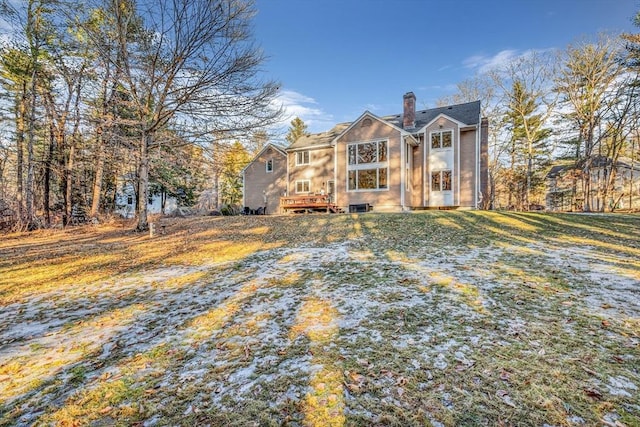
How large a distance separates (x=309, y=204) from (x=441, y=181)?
848 cm

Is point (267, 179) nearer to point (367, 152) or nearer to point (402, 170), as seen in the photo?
point (367, 152)

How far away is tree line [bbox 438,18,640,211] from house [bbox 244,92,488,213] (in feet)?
8.08

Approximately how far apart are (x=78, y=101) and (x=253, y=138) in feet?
34.1

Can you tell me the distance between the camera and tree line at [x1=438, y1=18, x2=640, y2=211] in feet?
66.1

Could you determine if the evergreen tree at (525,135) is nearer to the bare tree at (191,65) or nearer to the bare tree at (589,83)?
the bare tree at (589,83)

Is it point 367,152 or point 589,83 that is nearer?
point 367,152

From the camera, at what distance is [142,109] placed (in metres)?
10.6

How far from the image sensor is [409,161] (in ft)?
61.7

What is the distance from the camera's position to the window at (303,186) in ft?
71.5

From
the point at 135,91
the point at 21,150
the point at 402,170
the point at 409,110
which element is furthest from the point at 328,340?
the point at 409,110

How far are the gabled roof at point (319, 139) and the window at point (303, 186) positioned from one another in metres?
A: 2.54

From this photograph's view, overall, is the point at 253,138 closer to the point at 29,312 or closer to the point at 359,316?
the point at 29,312

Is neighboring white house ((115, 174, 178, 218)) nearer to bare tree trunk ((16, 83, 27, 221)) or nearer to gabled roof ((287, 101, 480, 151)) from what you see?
bare tree trunk ((16, 83, 27, 221))

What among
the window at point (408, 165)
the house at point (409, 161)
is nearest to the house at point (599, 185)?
the house at point (409, 161)
